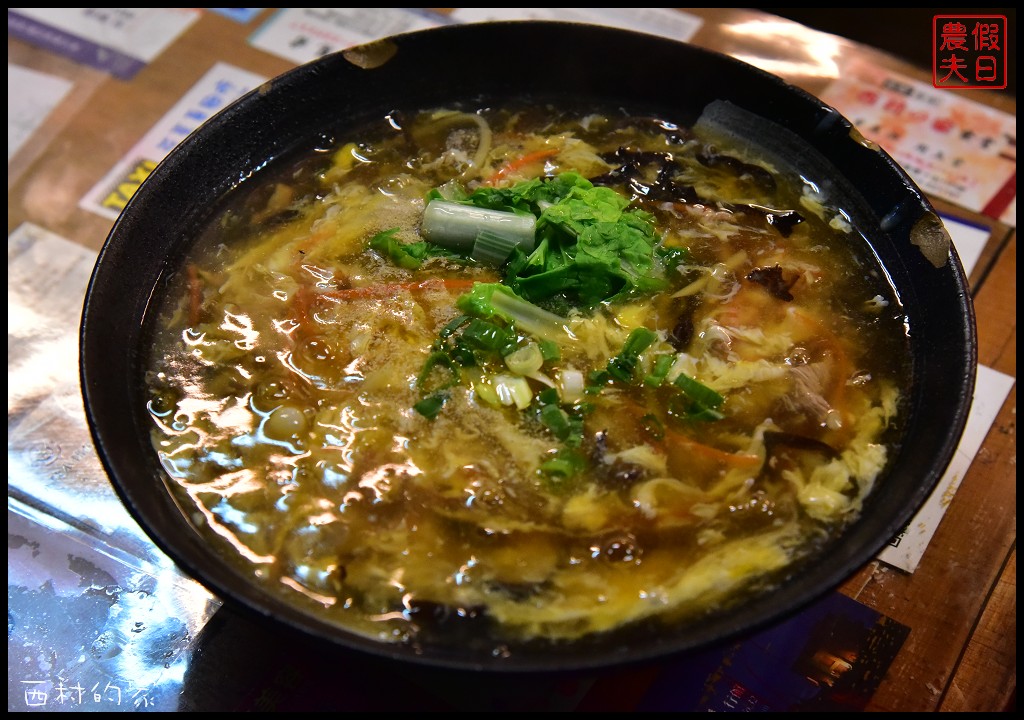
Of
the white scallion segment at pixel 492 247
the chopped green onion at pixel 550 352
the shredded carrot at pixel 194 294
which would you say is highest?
the white scallion segment at pixel 492 247

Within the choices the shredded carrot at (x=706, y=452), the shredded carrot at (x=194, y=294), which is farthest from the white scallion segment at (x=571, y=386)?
the shredded carrot at (x=194, y=294)

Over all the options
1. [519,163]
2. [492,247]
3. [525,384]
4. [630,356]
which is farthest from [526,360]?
[519,163]

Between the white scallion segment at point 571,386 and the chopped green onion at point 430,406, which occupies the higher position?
the white scallion segment at point 571,386

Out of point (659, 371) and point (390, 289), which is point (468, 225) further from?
point (659, 371)

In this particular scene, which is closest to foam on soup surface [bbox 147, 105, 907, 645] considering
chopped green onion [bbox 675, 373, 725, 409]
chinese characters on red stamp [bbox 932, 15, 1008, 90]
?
chopped green onion [bbox 675, 373, 725, 409]

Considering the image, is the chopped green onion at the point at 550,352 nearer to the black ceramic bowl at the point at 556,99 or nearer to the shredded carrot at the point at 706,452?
the shredded carrot at the point at 706,452

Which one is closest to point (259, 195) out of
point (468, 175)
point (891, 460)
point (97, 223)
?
point (468, 175)

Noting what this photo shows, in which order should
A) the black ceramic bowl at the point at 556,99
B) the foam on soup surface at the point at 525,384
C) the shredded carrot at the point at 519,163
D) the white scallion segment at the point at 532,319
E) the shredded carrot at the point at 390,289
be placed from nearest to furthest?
the black ceramic bowl at the point at 556,99
the foam on soup surface at the point at 525,384
the white scallion segment at the point at 532,319
the shredded carrot at the point at 390,289
the shredded carrot at the point at 519,163
